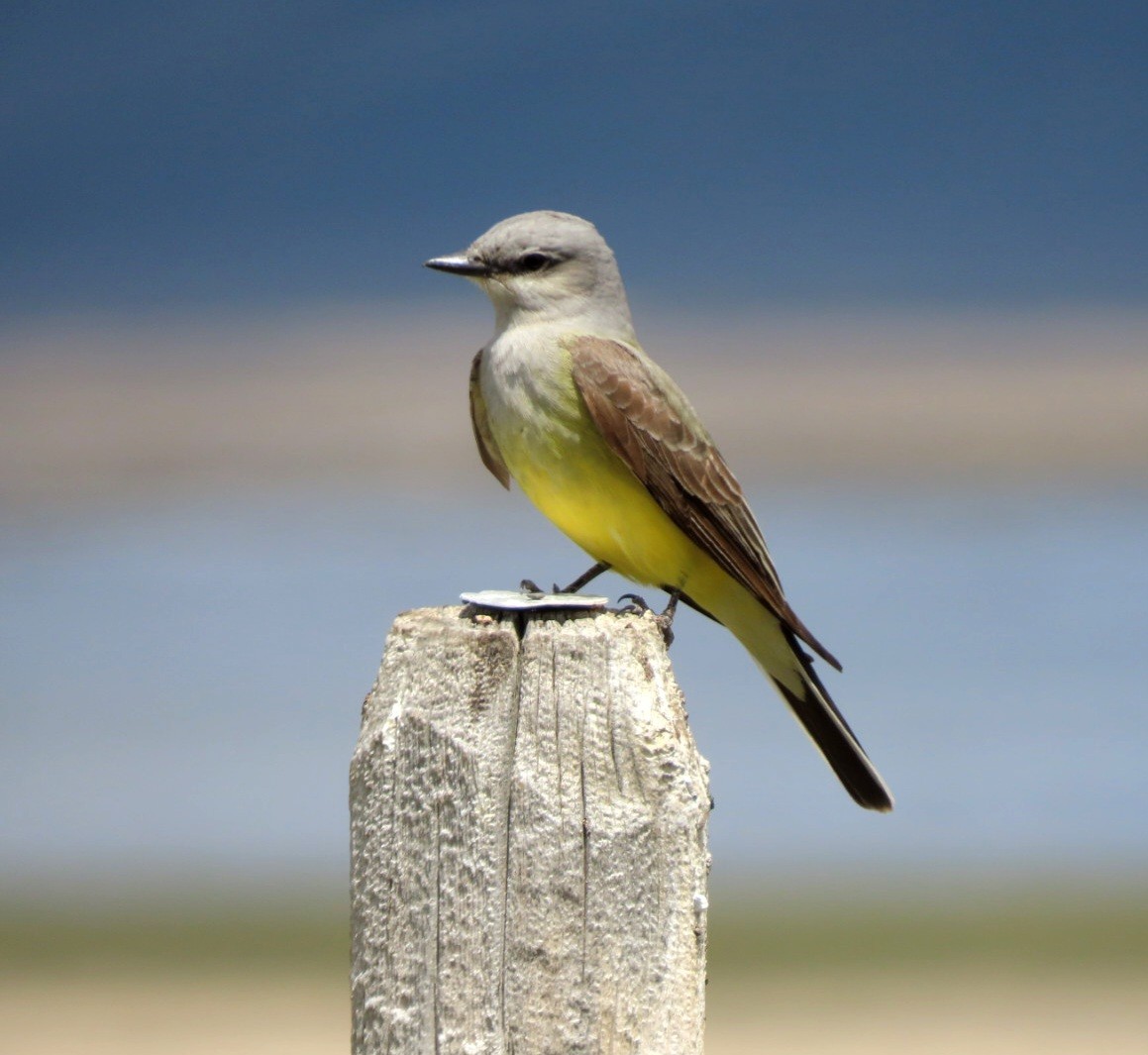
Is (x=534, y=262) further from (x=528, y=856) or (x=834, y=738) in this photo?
(x=528, y=856)

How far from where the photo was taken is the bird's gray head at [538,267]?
581cm

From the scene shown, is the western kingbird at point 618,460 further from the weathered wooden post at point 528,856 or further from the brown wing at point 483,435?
the weathered wooden post at point 528,856

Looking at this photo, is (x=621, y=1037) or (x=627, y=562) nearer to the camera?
(x=621, y=1037)

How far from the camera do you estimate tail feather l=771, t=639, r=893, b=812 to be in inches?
206

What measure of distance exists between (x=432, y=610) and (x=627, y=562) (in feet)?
7.65

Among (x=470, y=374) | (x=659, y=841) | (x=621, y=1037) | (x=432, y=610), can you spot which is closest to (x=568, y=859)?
(x=659, y=841)

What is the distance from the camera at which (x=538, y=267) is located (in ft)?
19.2

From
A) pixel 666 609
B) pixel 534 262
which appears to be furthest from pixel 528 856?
pixel 534 262

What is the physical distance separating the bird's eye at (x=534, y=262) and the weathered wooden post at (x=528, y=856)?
10.4 feet

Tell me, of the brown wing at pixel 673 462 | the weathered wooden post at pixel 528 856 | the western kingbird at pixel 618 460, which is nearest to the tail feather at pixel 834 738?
the western kingbird at pixel 618 460

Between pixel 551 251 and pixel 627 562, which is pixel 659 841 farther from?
pixel 551 251

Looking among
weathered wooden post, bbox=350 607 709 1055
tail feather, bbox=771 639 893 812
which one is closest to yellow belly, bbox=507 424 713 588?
tail feather, bbox=771 639 893 812

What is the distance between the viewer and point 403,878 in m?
2.86

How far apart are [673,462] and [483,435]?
97 cm
